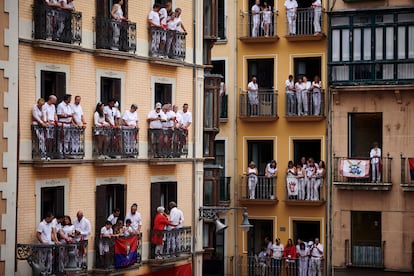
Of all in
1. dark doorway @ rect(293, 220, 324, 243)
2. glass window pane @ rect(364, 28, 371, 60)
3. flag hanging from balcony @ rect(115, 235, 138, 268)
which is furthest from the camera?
dark doorway @ rect(293, 220, 324, 243)

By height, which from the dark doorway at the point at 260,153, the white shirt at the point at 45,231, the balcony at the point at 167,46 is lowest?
the white shirt at the point at 45,231

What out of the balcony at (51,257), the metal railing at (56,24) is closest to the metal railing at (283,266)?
the balcony at (51,257)

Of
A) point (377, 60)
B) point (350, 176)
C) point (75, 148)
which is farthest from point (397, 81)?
point (75, 148)

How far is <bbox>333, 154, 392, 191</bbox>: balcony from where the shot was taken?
54.3m

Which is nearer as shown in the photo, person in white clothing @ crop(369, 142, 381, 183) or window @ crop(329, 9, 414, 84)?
window @ crop(329, 9, 414, 84)

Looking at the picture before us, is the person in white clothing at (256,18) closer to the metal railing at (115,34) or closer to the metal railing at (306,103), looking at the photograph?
the metal railing at (306,103)

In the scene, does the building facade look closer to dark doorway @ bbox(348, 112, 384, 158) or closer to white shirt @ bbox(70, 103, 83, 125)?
dark doorway @ bbox(348, 112, 384, 158)

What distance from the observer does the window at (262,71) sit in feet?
190

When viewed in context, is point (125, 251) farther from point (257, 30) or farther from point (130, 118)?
point (257, 30)

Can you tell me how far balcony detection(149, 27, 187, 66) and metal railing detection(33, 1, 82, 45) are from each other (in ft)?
14.4

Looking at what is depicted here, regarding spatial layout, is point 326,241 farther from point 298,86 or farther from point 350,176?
point 298,86

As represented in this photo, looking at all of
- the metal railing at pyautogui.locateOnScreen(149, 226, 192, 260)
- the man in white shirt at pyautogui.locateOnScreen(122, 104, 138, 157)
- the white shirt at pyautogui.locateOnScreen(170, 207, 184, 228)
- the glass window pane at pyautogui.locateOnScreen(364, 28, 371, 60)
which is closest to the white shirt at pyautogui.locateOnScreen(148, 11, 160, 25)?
the man in white shirt at pyautogui.locateOnScreen(122, 104, 138, 157)

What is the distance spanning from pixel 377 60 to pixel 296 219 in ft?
26.8

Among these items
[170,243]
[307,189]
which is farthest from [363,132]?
[170,243]
